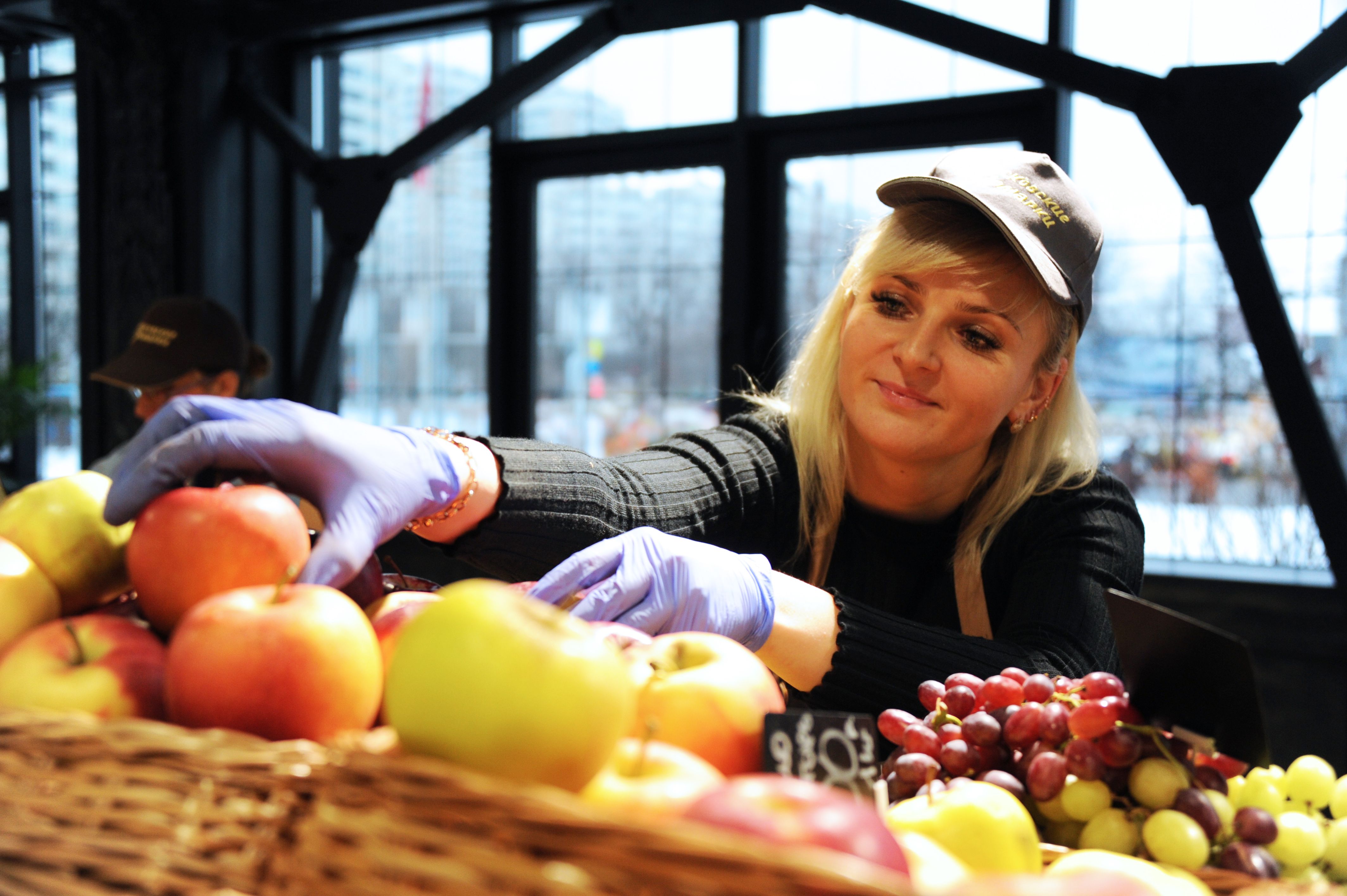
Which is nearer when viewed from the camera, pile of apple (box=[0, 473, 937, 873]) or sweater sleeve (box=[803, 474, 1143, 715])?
pile of apple (box=[0, 473, 937, 873])

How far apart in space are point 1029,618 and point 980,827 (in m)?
0.69

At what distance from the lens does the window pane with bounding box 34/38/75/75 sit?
502 centimetres

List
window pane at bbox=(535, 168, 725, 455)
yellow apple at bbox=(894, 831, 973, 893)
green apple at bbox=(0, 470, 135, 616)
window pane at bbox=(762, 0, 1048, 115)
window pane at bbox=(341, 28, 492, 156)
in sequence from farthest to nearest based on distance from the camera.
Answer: window pane at bbox=(341, 28, 492, 156) < window pane at bbox=(535, 168, 725, 455) < window pane at bbox=(762, 0, 1048, 115) < green apple at bbox=(0, 470, 135, 616) < yellow apple at bbox=(894, 831, 973, 893)

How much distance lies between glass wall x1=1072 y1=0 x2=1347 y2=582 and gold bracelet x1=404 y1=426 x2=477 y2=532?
2627 millimetres

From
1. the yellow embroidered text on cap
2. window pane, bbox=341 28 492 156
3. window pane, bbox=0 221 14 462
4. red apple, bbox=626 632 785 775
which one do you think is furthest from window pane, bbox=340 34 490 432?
red apple, bbox=626 632 785 775

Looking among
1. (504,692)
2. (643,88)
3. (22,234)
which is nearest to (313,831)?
(504,692)

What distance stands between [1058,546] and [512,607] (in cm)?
103

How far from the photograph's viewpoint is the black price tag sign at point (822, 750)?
60 cm

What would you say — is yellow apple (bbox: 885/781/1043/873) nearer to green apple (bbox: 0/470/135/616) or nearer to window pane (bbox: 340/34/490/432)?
green apple (bbox: 0/470/135/616)

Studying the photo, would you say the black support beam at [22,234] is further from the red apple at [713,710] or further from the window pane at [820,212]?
the red apple at [713,710]

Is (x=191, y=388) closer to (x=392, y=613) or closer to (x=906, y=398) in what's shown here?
(x=906, y=398)

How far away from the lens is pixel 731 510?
4.90ft

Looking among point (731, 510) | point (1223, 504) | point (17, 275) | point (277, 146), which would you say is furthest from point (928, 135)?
point (17, 275)

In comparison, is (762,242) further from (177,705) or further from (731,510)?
(177,705)
